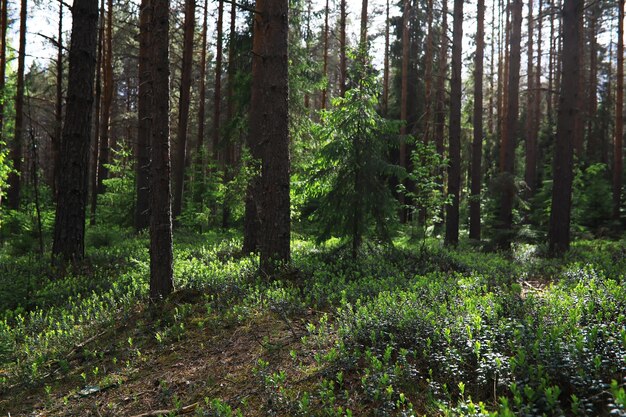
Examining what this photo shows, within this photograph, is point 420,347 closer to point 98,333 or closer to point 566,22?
point 98,333

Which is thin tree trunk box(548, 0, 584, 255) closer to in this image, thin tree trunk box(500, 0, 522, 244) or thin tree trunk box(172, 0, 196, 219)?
thin tree trunk box(500, 0, 522, 244)

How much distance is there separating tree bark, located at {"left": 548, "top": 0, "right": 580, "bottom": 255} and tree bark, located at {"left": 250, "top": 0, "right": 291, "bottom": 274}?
8559mm

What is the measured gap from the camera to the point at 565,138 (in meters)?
12.1

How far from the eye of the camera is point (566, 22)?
38.5 feet

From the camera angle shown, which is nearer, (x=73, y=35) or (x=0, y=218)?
(x=73, y=35)

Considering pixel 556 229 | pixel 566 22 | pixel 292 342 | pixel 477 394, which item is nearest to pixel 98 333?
pixel 292 342

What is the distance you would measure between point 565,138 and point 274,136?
9.11 meters

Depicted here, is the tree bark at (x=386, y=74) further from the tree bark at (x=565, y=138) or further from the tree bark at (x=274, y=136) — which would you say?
the tree bark at (x=274, y=136)

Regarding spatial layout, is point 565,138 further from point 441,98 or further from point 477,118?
point 441,98

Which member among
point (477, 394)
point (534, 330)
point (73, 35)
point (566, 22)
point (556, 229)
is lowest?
point (477, 394)

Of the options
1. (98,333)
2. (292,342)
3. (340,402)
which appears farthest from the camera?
(98,333)

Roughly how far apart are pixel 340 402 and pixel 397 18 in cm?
2624

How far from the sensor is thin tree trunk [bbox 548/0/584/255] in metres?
11.8

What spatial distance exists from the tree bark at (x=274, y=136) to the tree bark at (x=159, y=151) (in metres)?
1.78
